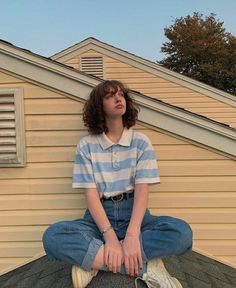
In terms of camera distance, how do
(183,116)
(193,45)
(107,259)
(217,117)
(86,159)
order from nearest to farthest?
(107,259) → (86,159) → (183,116) → (217,117) → (193,45)

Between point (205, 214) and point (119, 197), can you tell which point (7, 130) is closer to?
point (119, 197)

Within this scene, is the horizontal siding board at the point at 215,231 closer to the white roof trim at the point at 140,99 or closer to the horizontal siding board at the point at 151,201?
the horizontal siding board at the point at 151,201

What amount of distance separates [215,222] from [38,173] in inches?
54.3

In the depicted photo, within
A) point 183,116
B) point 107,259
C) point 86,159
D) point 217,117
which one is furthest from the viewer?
point 217,117

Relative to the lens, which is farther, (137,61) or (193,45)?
(193,45)

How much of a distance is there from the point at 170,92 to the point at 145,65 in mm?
765

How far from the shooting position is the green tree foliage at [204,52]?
28.8 m

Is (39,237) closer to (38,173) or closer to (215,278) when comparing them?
(38,173)

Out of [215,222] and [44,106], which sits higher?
[44,106]

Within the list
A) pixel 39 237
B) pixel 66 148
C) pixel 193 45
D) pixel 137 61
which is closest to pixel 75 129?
pixel 66 148

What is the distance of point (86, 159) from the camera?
2479mm

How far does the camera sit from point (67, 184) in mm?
2941

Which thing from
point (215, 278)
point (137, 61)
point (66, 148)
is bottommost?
point (215, 278)

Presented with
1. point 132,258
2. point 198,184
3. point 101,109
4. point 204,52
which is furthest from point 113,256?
point 204,52
